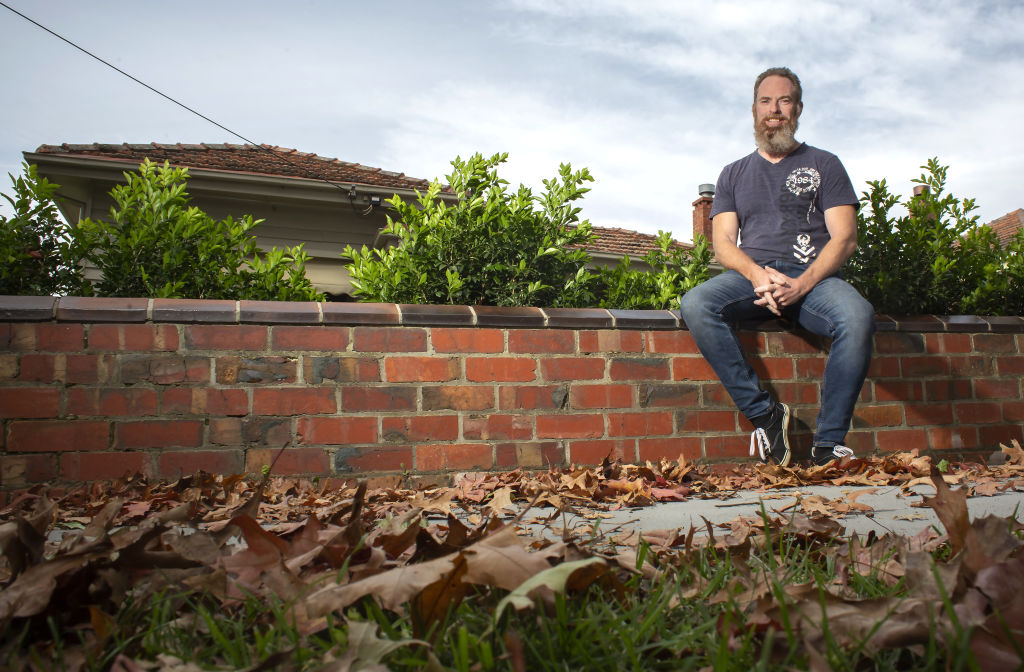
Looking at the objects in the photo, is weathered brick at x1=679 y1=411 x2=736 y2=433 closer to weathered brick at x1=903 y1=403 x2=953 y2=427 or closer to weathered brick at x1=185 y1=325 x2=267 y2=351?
weathered brick at x1=903 y1=403 x2=953 y2=427

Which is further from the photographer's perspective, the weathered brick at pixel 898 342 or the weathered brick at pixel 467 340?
the weathered brick at pixel 898 342

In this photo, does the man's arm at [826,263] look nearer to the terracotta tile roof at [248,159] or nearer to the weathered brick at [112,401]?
the weathered brick at [112,401]

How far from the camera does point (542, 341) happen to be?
9.48 ft

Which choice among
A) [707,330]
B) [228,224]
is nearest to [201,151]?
[228,224]

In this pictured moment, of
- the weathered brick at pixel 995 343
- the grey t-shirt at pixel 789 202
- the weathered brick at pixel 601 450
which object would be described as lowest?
the weathered brick at pixel 601 450

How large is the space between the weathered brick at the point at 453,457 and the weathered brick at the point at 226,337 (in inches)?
29.3

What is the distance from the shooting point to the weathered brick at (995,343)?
351 cm

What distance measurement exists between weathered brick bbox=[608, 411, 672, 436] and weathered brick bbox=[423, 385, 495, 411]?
53cm

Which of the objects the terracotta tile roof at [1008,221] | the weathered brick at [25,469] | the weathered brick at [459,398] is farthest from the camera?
the terracotta tile roof at [1008,221]

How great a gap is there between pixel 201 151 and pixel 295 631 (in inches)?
416

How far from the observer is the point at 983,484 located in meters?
2.25

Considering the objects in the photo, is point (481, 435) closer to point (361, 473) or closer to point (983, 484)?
point (361, 473)

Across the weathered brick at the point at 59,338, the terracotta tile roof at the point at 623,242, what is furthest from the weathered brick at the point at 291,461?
the terracotta tile roof at the point at 623,242

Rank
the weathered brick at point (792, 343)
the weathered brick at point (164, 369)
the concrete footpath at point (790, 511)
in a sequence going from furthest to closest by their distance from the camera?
1. the weathered brick at point (792, 343)
2. the weathered brick at point (164, 369)
3. the concrete footpath at point (790, 511)
